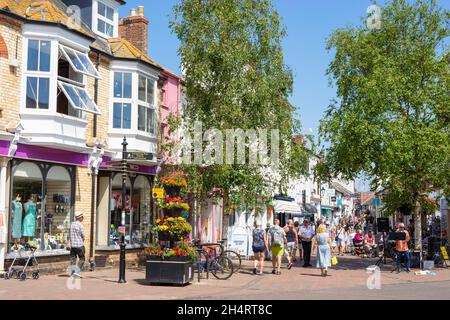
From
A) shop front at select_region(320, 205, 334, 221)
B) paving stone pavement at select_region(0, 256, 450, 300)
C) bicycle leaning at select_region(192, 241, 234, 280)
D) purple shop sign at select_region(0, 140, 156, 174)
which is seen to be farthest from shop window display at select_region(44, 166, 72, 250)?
shop front at select_region(320, 205, 334, 221)

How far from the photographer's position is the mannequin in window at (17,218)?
16.6 meters

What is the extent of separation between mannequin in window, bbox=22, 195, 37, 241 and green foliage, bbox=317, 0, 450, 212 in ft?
36.2

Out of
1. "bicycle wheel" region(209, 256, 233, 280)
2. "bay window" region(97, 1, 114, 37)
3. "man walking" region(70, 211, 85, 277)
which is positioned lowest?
"bicycle wheel" region(209, 256, 233, 280)

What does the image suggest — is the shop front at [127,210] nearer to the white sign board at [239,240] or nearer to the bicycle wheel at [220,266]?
the white sign board at [239,240]

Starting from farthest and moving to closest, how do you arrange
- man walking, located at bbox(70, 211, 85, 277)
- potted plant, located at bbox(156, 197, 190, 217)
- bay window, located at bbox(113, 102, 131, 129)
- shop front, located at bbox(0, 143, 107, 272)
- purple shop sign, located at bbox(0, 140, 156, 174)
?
1. bay window, located at bbox(113, 102, 131, 129)
2. purple shop sign, located at bbox(0, 140, 156, 174)
3. shop front, located at bbox(0, 143, 107, 272)
4. man walking, located at bbox(70, 211, 85, 277)
5. potted plant, located at bbox(156, 197, 190, 217)

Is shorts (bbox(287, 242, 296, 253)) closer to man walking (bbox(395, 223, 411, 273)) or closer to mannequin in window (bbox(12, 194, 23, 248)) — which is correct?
man walking (bbox(395, 223, 411, 273))

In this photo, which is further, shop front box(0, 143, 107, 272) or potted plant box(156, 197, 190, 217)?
shop front box(0, 143, 107, 272)

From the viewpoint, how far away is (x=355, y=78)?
21.3m

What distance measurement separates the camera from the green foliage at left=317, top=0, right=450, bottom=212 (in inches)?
795

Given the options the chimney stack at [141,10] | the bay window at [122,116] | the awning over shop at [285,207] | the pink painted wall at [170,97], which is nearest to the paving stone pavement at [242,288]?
the bay window at [122,116]

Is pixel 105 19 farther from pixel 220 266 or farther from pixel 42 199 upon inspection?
pixel 220 266
